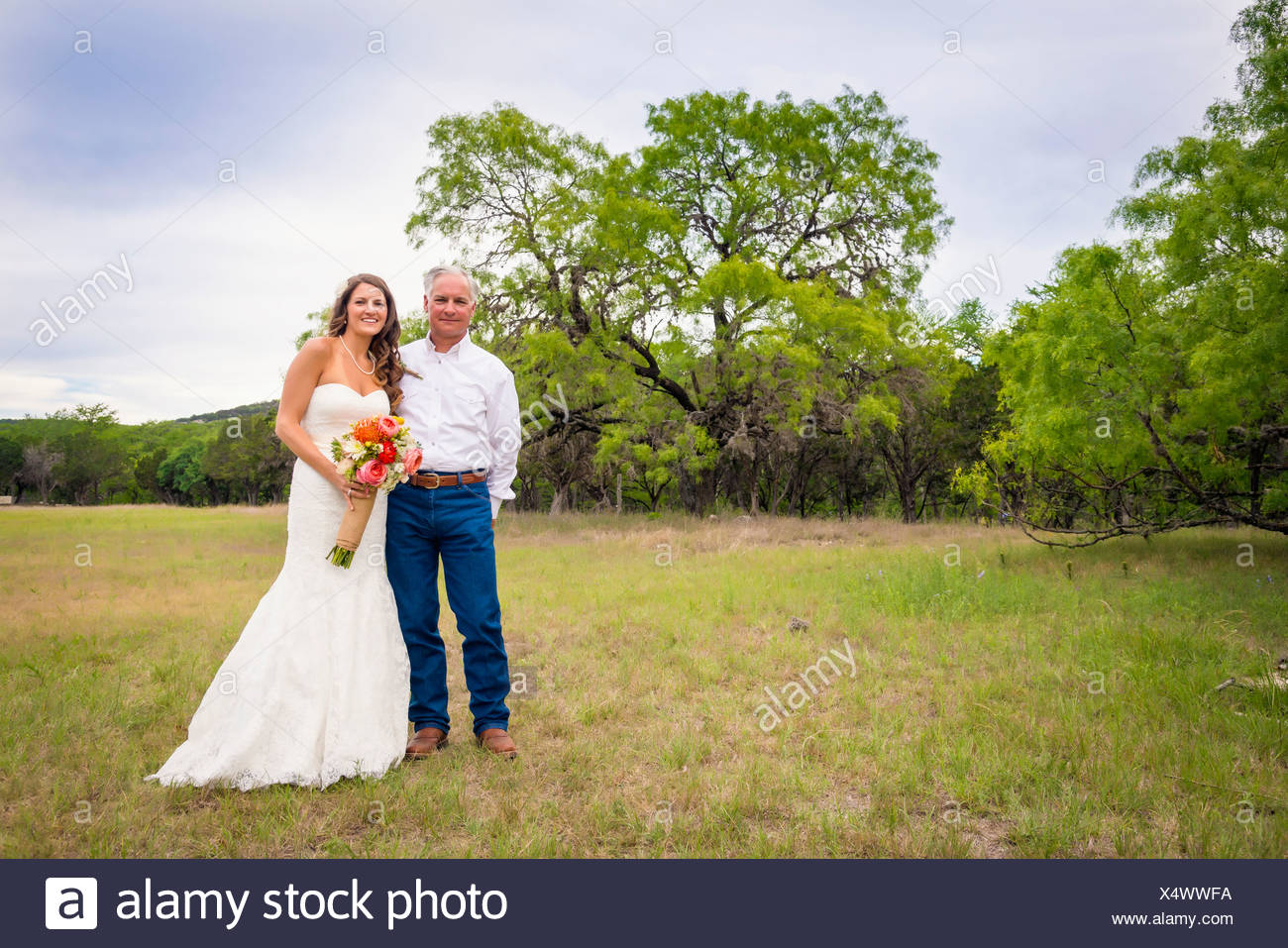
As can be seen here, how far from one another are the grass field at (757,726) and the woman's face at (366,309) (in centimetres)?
248

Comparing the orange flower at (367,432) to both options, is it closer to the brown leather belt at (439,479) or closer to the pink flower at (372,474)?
Answer: the pink flower at (372,474)

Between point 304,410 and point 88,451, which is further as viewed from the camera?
point 88,451

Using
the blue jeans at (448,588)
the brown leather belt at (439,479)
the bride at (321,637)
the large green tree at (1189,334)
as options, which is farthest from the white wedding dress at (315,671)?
the large green tree at (1189,334)

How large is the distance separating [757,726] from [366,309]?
3.52 metres

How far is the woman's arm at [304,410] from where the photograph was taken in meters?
4.08

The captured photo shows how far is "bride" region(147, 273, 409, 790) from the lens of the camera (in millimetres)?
3818

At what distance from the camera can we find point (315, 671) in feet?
13.0

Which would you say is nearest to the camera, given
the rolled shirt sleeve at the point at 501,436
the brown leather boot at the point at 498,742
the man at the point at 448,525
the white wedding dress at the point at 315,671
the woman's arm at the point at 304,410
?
the white wedding dress at the point at 315,671

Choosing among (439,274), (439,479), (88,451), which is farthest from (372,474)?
(88,451)

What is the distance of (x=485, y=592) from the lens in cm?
437

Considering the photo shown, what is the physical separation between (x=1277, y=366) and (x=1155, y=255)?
3.33 metres

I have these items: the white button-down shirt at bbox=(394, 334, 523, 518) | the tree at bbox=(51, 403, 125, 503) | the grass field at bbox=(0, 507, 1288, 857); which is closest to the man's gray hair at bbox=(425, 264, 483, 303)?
the white button-down shirt at bbox=(394, 334, 523, 518)

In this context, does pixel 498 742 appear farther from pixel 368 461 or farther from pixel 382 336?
pixel 382 336
